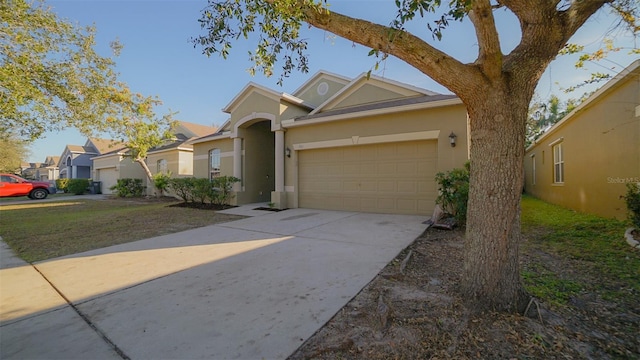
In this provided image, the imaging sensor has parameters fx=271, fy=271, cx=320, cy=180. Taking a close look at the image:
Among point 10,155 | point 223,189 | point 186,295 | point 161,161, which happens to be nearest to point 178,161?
point 161,161

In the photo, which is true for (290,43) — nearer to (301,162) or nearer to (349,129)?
(349,129)

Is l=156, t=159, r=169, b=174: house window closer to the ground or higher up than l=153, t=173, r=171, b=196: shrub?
higher up

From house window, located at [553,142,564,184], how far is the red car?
31.1m

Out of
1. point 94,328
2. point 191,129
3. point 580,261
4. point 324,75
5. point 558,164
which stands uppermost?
point 324,75

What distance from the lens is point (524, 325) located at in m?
2.48

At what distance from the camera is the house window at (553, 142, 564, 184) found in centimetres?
1080

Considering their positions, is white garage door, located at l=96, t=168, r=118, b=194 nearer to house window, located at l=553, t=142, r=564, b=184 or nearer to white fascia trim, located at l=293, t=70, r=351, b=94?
white fascia trim, located at l=293, t=70, r=351, b=94

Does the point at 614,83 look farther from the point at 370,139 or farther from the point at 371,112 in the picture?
the point at 370,139

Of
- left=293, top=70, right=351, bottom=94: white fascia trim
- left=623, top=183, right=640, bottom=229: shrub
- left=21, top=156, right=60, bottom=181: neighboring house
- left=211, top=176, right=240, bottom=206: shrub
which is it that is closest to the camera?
left=623, top=183, right=640, bottom=229: shrub

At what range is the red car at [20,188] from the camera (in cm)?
1822

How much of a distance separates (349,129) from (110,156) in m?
24.8

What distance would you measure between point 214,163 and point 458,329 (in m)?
14.3

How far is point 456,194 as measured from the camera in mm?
6629

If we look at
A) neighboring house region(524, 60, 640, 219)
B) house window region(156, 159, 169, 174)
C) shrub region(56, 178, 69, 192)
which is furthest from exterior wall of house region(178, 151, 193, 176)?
neighboring house region(524, 60, 640, 219)
